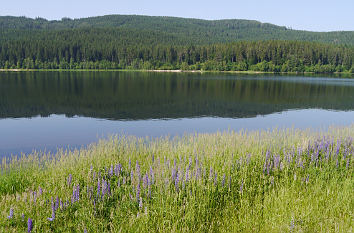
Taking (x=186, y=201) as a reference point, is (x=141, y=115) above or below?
below

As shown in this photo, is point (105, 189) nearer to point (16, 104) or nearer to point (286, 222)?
point (286, 222)

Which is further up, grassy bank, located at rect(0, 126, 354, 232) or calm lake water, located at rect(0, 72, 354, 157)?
grassy bank, located at rect(0, 126, 354, 232)

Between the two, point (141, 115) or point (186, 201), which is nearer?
point (186, 201)

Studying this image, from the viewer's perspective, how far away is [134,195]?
769 cm

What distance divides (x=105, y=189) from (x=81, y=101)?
37.2 metres

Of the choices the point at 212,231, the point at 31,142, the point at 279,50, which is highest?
the point at 279,50

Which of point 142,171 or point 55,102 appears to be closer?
point 142,171

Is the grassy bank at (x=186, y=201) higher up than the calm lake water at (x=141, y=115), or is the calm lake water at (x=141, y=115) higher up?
the grassy bank at (x=186, y=201)

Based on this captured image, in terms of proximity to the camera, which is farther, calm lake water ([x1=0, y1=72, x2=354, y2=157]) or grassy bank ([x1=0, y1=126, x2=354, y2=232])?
calm lake water ([x1=0, y1=72, x2=354, y2=157])

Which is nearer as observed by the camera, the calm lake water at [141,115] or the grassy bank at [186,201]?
the grassy bank at [186,201]

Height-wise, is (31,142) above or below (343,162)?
below

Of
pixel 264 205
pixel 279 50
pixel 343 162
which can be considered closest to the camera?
pixel 264 205

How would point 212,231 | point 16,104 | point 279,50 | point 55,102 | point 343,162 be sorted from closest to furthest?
point 212,231 → point 343,162 → point 16,104 → point 55,102 → point 279,50

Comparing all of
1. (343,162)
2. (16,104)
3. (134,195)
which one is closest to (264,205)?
(134,195)
